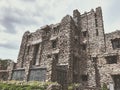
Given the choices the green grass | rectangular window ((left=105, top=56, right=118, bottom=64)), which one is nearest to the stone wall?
rectangular window ((left=105, top=56, right=118, bottom=64))

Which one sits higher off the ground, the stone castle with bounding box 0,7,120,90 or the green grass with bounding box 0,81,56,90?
the stone castle with bounding box 0,7,120,90

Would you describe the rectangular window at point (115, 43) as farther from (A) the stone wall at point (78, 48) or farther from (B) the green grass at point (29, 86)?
(B) the green grass at point (29, 86)

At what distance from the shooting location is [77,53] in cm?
2383

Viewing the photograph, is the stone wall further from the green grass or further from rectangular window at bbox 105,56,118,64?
the green grass

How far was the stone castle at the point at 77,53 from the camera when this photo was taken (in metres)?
20.3

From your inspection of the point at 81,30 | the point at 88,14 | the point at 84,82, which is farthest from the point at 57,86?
the point at 88,14

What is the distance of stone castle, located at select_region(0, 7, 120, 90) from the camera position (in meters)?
20.3

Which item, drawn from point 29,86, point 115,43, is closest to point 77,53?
point 115,43

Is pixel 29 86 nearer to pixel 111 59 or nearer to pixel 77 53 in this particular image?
pixel 77 53

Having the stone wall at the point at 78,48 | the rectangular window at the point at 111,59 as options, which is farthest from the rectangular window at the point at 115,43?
the rectangular window at the point at 111,59

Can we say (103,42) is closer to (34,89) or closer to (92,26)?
(92,26)

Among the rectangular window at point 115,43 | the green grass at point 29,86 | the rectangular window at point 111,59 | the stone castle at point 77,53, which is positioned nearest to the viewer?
the green grass at point 29,86

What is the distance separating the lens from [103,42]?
76.9 ft

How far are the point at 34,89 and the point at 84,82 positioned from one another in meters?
11.3
